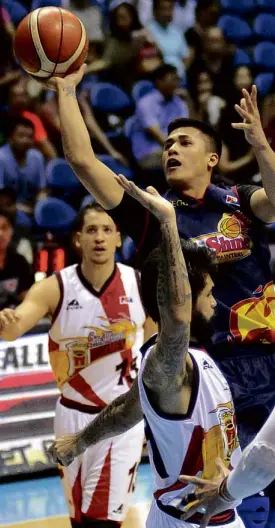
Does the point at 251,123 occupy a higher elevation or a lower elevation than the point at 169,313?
higher

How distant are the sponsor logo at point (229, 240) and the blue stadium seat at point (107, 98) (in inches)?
210

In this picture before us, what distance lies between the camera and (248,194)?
153 inches

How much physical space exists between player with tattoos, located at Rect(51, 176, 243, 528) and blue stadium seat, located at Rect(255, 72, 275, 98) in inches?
282

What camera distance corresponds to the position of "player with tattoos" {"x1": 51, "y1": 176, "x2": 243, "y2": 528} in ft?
9.61

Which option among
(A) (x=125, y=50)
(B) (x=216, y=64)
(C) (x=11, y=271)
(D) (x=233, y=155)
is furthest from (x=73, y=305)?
(B) (x=216, y=64)

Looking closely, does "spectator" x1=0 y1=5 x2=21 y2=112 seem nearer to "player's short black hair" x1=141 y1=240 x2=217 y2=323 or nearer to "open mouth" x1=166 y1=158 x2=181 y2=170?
"open mouth" x1=166 y1=158 x2=181 y2=170

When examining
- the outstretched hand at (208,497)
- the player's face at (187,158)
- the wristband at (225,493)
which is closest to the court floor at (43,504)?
the player's face at (187,158)

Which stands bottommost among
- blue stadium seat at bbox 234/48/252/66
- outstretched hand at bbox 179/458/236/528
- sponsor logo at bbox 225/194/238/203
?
outstretched hand at bbox 179/458/236/528

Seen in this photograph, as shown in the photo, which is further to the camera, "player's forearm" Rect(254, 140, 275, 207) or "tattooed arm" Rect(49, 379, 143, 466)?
"player's forearm" Rect(254, 140, 275, 207)

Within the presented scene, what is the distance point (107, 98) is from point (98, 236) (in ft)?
12.7

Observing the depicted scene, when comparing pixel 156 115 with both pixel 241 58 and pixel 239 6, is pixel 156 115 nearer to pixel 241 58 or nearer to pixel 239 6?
pixel 241 58

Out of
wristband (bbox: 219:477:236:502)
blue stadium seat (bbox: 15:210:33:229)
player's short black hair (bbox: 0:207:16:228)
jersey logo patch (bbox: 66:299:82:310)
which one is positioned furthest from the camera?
blue stadium seat (bbox: 15:210:33:229)

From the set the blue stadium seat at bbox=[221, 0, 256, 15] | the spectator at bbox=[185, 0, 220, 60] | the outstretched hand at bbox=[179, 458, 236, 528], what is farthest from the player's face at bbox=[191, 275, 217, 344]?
the blue stadium seat at bbox=[221, 0, 256, 15]

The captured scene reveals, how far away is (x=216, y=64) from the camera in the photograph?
32.5ft
